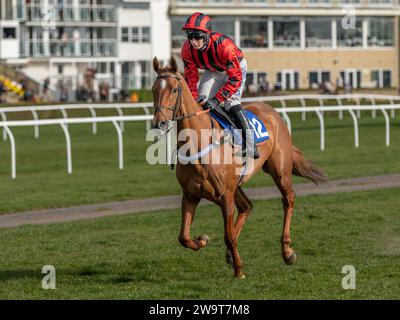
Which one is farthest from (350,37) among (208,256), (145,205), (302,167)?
(208,256)

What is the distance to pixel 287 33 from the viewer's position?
6638 centimetres

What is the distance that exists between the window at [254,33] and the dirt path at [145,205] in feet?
154

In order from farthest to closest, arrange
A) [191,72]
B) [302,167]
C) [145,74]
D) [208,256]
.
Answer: [145,74] < [302,167] < [208,256] < [191,72]

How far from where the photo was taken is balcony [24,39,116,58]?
57.5 metres

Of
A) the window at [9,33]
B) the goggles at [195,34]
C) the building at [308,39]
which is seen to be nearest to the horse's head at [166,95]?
the goggles at [195,34]

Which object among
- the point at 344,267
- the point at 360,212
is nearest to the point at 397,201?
the point at 360,212

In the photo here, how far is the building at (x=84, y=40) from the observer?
57.0 meters

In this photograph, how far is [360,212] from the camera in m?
13.9

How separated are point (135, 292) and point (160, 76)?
1.69 m

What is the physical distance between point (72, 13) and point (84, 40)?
1542mm

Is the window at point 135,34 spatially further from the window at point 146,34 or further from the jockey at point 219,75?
the jockey at point 219,75

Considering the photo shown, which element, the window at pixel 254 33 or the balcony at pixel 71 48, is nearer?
the balcony at pixel 71 48

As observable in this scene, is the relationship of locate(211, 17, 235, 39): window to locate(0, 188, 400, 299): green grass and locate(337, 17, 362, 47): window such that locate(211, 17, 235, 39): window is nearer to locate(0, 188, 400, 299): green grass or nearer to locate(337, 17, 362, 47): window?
locate(337, 17, 362, 47): window

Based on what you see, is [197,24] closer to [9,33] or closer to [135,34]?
[9,33]
